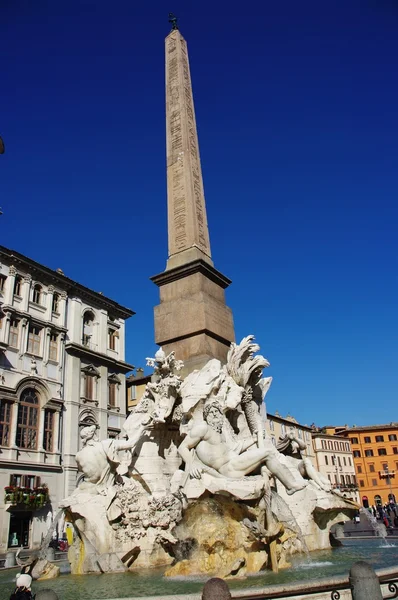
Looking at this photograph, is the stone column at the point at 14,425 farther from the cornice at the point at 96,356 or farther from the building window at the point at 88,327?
the building window at the point at 88,327

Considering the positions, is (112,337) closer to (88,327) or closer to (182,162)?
(88,327)

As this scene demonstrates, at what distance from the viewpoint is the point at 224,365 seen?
30.0ft

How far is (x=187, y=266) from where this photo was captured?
10133 mm

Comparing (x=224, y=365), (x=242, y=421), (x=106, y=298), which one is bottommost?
(x=242, y=421)

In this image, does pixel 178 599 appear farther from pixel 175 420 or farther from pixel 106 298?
pixel 106 298

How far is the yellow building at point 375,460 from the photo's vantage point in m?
58.5

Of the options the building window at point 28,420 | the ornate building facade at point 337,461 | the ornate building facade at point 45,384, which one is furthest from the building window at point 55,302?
the ornate building facade at point 337,461

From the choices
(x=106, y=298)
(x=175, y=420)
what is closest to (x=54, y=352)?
(x=106, y=298)

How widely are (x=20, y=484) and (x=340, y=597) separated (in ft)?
68.3

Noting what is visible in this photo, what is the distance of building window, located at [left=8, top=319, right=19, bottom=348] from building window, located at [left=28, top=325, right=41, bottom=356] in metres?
0.82

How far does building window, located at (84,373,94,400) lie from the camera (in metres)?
27.2

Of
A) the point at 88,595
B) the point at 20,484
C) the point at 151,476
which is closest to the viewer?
the point at 88,595

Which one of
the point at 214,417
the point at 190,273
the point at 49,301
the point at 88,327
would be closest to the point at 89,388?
the point at 88,327

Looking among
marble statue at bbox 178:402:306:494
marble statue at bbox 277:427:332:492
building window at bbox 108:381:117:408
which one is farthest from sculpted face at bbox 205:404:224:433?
building window at bbox 108:381:117:408
